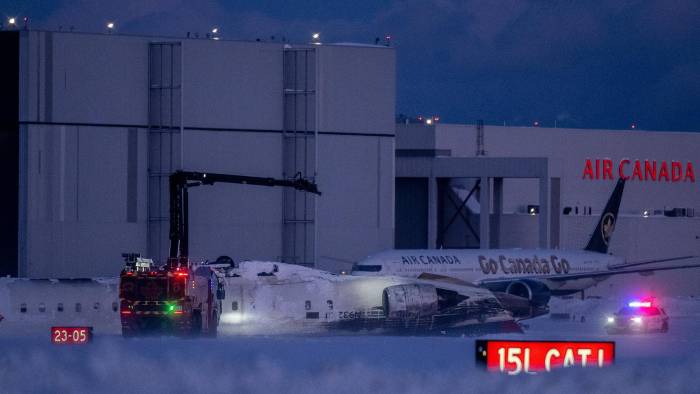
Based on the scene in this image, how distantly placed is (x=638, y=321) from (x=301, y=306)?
59.7 ft

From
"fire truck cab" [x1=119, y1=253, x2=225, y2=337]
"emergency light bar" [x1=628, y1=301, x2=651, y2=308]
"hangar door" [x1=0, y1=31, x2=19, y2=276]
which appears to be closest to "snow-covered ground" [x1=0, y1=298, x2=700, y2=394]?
"fire truck cab" [x1=119, y1=253, x2=225, y2=337]

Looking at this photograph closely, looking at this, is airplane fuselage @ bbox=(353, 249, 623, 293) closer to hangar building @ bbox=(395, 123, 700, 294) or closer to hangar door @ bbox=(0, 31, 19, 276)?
hangar building @ bbox=(395, 123, 700, 294)

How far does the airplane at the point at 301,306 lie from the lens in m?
40.4

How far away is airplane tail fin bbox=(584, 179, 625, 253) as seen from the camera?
8081 cm

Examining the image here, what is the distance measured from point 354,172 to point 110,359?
43.9m

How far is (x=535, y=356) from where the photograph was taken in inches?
921

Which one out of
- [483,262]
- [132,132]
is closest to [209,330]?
[132,132]

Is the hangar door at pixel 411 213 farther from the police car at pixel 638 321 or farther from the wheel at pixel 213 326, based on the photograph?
the wheel at pixel 213 326

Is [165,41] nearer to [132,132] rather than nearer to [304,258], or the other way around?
[132,132]

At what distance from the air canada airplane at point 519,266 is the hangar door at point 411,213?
1496 cm

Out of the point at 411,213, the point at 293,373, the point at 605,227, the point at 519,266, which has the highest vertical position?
the point at 411,213

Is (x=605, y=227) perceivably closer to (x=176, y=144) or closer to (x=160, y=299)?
(x=176, y=144)

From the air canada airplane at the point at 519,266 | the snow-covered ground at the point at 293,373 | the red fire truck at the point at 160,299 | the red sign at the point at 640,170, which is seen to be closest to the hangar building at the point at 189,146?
the air canada airplane at the point at 519,266

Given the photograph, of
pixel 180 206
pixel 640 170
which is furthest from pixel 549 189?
pixel 180 206
